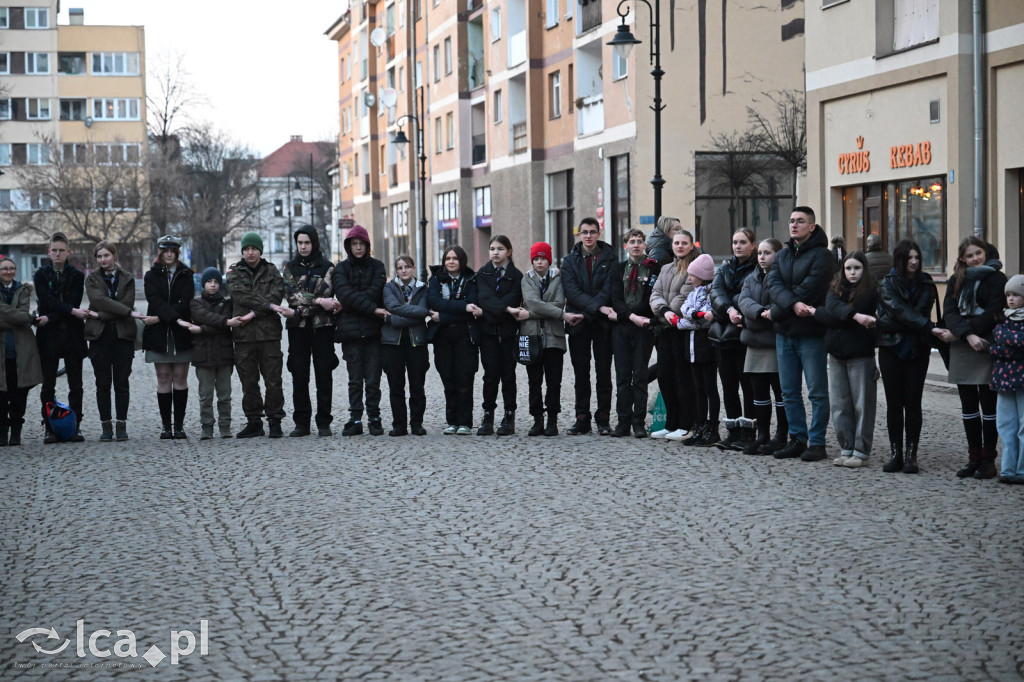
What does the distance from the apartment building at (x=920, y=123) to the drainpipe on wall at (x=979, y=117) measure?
0.02 m

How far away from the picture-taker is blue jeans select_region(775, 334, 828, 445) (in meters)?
11.1

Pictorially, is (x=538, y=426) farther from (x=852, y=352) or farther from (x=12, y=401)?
(x=12, y=401)

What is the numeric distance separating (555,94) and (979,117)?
2206 cm

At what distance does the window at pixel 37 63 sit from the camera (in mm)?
88875

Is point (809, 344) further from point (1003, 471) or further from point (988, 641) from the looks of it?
point (988, 641)

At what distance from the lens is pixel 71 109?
296ft

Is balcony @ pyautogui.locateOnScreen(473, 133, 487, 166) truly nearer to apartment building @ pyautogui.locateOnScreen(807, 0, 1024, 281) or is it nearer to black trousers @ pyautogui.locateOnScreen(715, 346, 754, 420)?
apartment building @ pyautogui.locateOnScreen(807, 0, 1024, 281)

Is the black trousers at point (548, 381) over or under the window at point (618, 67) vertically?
under

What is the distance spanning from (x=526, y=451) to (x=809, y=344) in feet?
8.62

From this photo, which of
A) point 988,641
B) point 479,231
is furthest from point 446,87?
point 988,641

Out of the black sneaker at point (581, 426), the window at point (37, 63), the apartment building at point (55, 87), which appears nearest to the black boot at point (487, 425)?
the black sneaker at point (581, 426)

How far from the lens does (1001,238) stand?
21.2 meters

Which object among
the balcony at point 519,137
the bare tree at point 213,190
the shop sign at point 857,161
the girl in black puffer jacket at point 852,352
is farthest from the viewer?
the bare tree at point 213,190

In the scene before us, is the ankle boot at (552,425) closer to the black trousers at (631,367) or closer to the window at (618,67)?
the black trousers at (631,367)
